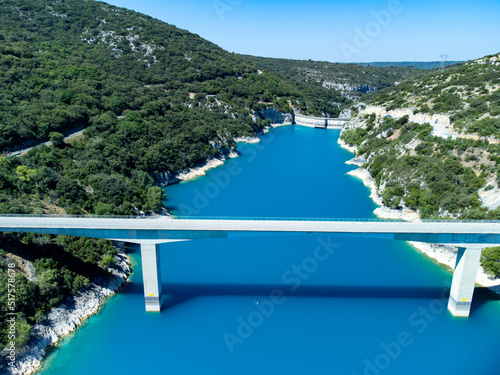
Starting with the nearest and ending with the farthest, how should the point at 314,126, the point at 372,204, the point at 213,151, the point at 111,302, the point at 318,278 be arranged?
the point at 111,302
the point at 318,278
the point at 372,204
the point at 213,151
the point at 314,126

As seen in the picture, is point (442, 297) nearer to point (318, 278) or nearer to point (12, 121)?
point (318, 278)

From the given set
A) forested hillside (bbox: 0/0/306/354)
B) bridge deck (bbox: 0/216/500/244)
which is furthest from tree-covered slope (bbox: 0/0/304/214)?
bridge deck (bbox: 0/216/500/244)

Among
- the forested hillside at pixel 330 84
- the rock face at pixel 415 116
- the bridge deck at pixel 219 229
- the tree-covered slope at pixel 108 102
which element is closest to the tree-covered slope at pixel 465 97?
the rock face at pixel 415 116

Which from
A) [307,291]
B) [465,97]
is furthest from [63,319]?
[465,97]

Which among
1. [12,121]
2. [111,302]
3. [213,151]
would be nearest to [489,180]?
[111,302]

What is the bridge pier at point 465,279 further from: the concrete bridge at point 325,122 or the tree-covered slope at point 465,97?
the concrete bridge at point 325,122

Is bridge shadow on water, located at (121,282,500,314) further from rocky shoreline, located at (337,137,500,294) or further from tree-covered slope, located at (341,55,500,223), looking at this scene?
tree-covered slope, located at (341,55,500,223)
